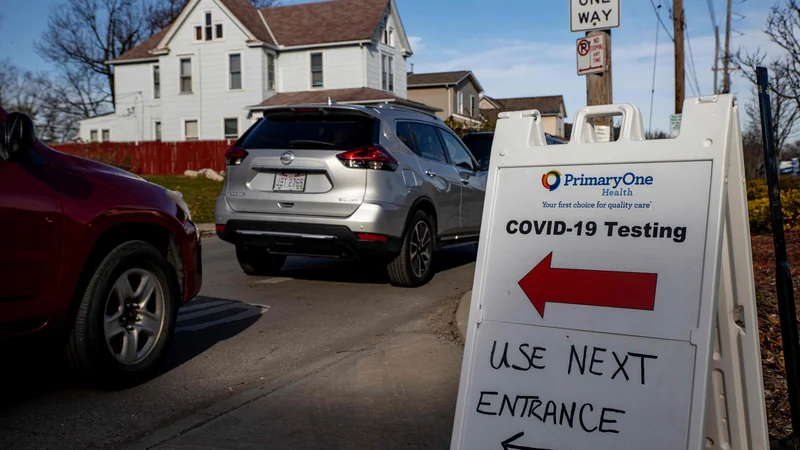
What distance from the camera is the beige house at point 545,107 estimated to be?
260ft

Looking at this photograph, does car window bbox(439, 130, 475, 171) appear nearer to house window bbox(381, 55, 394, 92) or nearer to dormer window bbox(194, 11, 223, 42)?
house window bbox(381, 55, 394, 92)

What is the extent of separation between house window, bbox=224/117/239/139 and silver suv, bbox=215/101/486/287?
3195cm

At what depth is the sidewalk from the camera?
4.03 metres

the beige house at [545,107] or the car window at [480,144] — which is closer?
the car window at [480,144]

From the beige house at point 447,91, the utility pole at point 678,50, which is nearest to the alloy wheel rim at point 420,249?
the utility pole at point 678,50

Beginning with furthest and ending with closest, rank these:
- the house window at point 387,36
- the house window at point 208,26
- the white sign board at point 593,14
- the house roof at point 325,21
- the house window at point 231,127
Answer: the house window at point 387,36
the house window at point 208,26
the house window at point 231,127
the house roof at point 325,21
the white sign board at point 593,14

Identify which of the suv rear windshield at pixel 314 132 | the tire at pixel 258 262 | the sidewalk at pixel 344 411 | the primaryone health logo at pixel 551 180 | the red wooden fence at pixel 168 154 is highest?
the red wooden fence at pixel 168 154

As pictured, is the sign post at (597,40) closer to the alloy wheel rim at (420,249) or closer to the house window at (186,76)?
the alloy wheel rim at (420,249)

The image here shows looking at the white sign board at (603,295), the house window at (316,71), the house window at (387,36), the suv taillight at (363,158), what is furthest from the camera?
the house window at (387,36)

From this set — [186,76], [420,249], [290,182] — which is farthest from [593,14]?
[186,76]

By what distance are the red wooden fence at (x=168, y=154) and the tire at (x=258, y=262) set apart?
28631mm


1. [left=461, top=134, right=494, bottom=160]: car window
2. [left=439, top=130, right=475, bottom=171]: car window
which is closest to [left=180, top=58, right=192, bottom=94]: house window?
[left=461, top=134, right=494, bottom=160]: car window

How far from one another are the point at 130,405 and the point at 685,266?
3189mm

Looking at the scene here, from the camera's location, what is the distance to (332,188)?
7.88 meters
